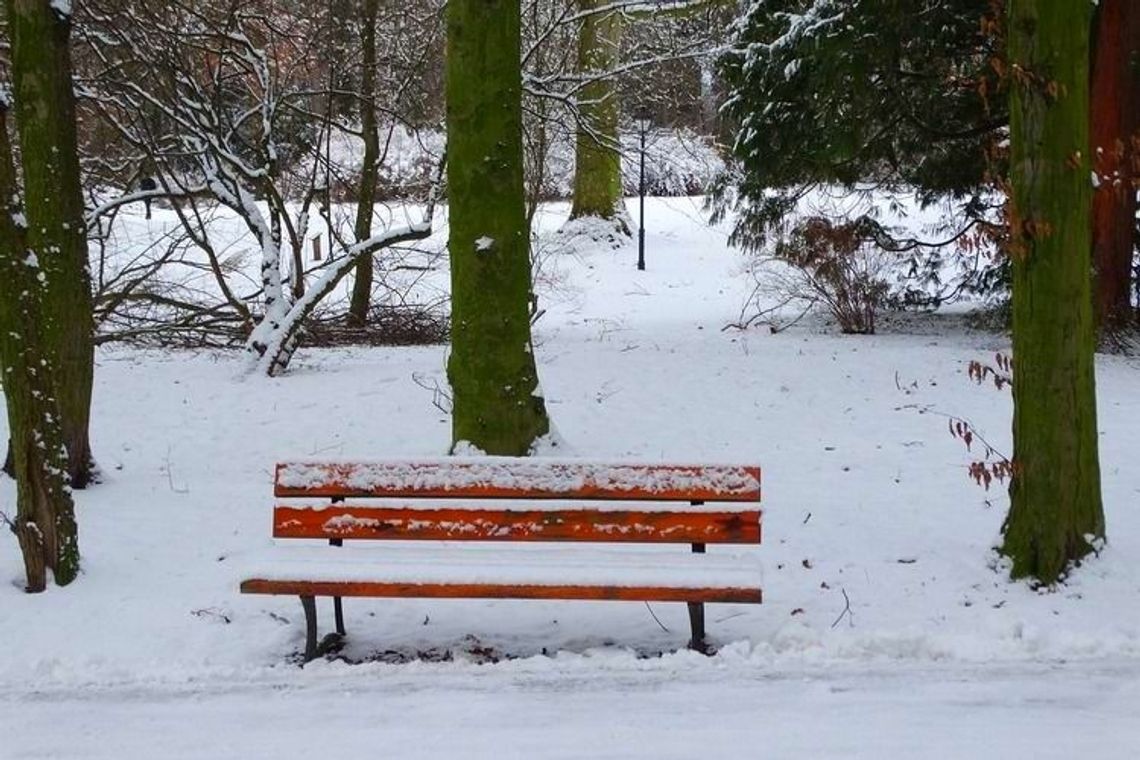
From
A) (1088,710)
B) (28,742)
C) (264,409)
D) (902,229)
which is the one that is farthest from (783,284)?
(28,742)

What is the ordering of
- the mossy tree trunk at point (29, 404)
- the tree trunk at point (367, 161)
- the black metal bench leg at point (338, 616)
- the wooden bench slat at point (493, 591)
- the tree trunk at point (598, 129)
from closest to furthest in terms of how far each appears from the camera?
the wooden bench slat at point (493, 591) → the black metal bench leg at point (338, 616) → the mossy tree trunk at point (29, 404) → the tree trunk at point (367, 161) → the tree trunk at point (598, 129)

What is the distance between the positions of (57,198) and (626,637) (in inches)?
160

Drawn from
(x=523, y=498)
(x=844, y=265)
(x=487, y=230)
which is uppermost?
(x=844, y=265)

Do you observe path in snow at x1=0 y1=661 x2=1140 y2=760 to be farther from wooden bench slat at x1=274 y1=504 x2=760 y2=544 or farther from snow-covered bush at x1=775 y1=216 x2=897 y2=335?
snow-covered bush at x1=775 y1=216 x2=897 y2=335

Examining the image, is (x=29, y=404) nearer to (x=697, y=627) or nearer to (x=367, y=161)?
(x=697, y=627)

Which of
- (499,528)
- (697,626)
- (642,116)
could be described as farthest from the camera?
(642,116)

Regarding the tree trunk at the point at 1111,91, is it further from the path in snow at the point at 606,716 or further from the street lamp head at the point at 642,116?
the street lamp head at the point at 642,116

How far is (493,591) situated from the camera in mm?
4188

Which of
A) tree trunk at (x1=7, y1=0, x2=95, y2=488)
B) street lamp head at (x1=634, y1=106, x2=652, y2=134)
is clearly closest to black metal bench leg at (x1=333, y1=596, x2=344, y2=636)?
tree trunk at (x1=7, y1=0, x2=95, y2=488)

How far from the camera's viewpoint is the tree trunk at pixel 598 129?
13297mm

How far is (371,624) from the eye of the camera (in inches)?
190

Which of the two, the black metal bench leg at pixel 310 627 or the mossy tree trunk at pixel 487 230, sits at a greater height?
the mossy tree trunk at pixel 487 230

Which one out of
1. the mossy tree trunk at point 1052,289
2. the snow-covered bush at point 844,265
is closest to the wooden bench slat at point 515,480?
the mossy tree trunk at point 1052,289

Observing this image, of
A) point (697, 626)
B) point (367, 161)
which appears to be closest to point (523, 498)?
point (697, 626)
